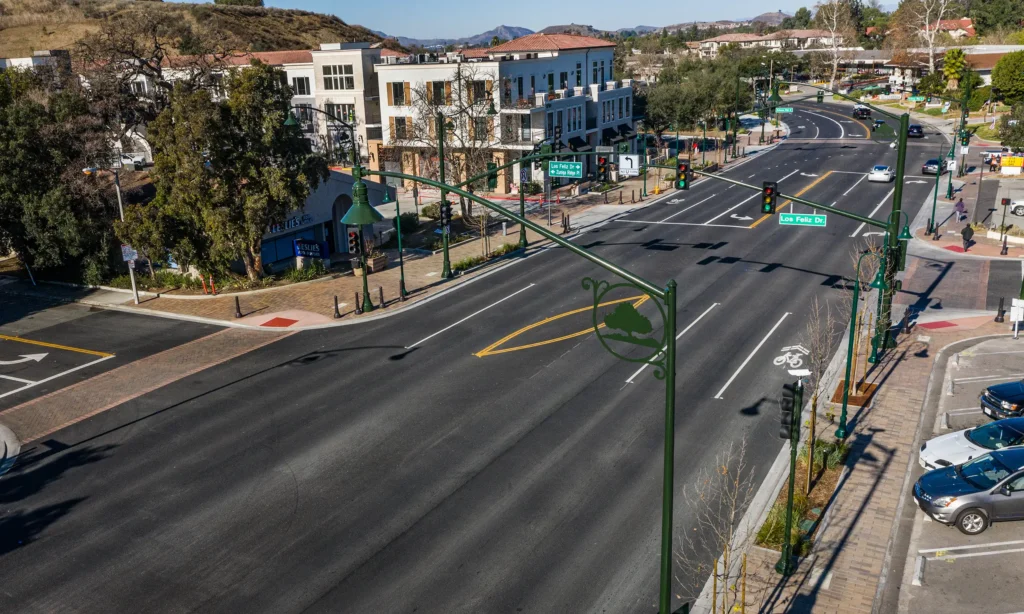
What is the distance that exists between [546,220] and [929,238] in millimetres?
22020

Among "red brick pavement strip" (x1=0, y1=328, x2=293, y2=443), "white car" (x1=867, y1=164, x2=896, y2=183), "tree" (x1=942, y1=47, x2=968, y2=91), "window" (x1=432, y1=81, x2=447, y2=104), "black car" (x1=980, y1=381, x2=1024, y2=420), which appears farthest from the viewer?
"tree" (x1=942, y1=47, x2=968, y2=91)

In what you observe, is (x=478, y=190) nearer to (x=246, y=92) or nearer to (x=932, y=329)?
(x=246, y=92)

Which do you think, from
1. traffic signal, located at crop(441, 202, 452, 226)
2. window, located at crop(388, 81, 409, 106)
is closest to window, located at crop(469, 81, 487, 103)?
window, located at crop(388, 81, 409, 106)

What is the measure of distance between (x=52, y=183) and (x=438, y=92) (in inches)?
1186

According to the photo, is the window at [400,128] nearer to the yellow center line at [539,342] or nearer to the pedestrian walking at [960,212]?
the yellow center line at [539,342]

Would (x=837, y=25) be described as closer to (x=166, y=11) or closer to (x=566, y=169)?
(x=166, y=11)

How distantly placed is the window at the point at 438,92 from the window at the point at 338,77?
1187 centimetres

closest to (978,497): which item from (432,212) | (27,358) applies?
(27,358)

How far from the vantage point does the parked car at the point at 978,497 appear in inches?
656

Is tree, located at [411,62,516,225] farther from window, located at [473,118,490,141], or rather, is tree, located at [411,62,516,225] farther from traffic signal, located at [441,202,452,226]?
traffic signal, located at [441,202,452,226]

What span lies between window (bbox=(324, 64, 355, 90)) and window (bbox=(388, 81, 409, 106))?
6.58 m

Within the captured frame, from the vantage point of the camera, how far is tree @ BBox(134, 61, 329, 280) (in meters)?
34.4

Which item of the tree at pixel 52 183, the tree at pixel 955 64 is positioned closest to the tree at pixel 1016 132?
the tree at pixel 955 64

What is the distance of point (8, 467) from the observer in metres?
21.3
